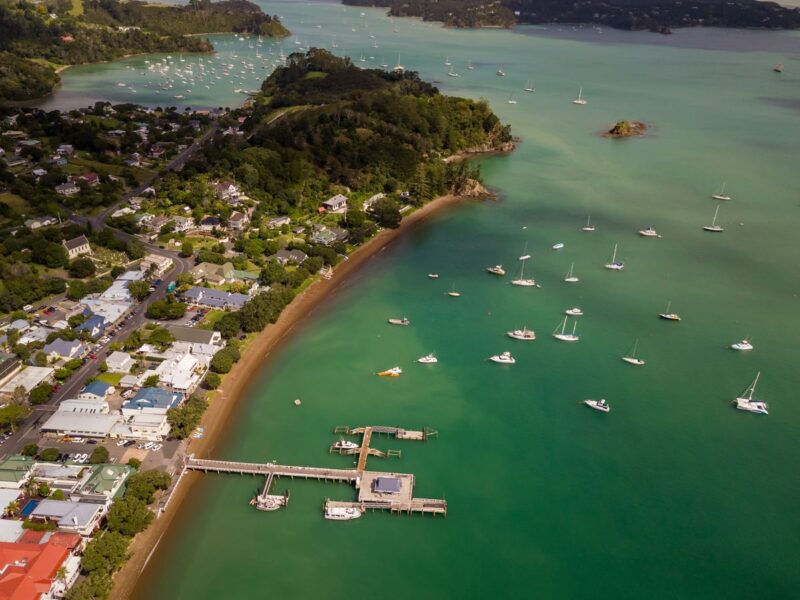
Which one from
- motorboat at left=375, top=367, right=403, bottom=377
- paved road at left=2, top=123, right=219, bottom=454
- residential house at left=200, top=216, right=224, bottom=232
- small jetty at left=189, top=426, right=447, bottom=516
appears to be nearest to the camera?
small jetty at left=189, top=426, right=447, bottom=516

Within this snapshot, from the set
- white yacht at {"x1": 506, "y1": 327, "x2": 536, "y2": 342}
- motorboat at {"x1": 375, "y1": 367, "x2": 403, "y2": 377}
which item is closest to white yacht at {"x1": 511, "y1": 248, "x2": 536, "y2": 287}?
white yacht at {"x1": 506, "y1": 327, "x2": 536, "y2": 342}

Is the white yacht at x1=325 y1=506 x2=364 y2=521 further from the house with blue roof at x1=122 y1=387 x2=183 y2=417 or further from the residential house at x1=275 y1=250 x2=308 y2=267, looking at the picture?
the residential house at x1=275 y1=250 x2=308 y2=267

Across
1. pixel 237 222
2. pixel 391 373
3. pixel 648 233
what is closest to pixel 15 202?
pixel 237 222

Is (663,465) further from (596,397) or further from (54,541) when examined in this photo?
(54,541)

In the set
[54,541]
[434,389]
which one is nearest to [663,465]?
[434,389]

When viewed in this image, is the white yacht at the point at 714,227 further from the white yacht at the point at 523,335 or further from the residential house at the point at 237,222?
the residential house at the point at 237,222

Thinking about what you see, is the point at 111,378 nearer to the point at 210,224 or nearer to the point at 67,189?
the point at 210,224
